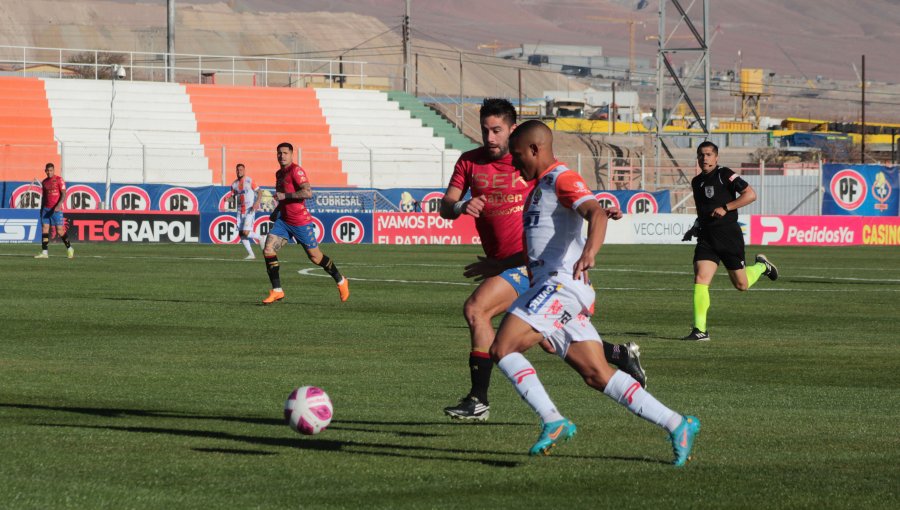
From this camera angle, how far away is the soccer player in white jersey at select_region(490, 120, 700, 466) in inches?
303

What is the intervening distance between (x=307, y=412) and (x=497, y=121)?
9.26 ft

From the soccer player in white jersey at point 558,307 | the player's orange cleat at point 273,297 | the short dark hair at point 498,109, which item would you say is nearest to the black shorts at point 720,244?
the player's orange cleat at point 273,297

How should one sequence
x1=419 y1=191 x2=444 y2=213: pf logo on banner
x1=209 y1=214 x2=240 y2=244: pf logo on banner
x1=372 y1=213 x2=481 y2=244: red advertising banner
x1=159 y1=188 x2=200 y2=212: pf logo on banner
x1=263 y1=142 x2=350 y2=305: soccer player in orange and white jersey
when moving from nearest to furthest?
x1=263 y1=142 x2=350 y2=305: soccer player in orange and white jersey → x1=209 y1=214 x2=240 y2=244: pf logo on banner → x1=159 y1=188 x2=200 y2=212: pf logo on banner → x1=372 y1=213 x2=481 y2=244: red advertising banner → x1=419 y1=191 x2=444 y2=213: pf logo on banner

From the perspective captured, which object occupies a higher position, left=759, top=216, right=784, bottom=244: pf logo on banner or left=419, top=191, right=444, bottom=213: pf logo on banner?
left=419, top=191, right=444, bottom=213: pf logo on banner

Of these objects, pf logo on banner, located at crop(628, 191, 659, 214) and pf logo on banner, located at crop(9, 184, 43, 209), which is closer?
pf logo on banner, located at crop(9, 184, 43, 209)

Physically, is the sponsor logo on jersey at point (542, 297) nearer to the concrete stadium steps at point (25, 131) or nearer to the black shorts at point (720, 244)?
the black shorts at point (720, 244)

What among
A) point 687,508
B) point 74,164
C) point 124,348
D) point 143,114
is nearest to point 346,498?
point 687,508

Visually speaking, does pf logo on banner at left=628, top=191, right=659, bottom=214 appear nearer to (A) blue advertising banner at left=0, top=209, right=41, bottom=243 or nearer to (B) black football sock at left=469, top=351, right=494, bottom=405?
(A) blue advertising banner at left=0, top=209, right=41, bottom=243

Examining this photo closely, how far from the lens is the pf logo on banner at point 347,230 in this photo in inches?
1748

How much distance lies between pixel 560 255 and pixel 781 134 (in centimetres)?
13409

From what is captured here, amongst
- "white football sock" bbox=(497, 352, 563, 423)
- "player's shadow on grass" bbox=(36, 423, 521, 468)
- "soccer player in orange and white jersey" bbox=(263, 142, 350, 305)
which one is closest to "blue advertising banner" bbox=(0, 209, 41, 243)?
"soccer player in orange and white jersey" bbox=(263, 142, 350, 305)

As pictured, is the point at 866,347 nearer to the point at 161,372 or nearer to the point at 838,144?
the point at 161,372

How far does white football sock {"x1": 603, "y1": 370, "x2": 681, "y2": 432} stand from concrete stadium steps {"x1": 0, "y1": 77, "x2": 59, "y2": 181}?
40.9m

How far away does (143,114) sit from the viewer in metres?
58.4
